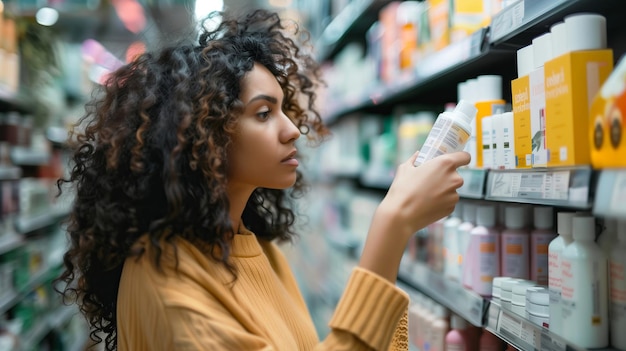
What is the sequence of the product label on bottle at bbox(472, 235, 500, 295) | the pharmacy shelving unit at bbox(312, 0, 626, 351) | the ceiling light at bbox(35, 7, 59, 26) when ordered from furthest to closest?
the ceiling light at bbox(35, 7, 59, 26) → the product label on bottle at bbox(472, 235, 500, 295) → the pharmacy shelving unit at bbox(312, 0, 626, 351)

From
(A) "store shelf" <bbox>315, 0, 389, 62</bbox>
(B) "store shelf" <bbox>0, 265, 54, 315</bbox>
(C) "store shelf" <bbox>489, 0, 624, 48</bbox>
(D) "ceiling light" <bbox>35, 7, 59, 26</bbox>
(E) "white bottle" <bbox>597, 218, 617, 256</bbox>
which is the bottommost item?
(B) "store shelf" <bbox>0, 265, 54, 315</bbox>

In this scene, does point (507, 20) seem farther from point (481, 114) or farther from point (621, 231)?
point (621, 231)

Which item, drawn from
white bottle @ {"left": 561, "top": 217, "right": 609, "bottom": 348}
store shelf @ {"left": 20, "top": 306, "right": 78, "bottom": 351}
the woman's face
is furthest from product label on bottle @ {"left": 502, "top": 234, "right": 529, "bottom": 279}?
store shelf @ {"left": 20, "top": 306, "right": 78, "bottom": 351}

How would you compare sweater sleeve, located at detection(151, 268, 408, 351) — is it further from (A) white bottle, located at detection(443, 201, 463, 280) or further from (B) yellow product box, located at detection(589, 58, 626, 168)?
(A) white bottle, located at detection(443, 201, 463, 280)

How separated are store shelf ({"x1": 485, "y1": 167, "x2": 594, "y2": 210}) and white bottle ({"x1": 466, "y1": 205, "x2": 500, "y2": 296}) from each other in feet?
0.49

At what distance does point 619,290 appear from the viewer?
1.02 m

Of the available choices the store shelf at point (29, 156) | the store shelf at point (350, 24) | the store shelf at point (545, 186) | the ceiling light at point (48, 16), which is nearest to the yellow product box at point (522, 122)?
the store shelf at point (545, 186)

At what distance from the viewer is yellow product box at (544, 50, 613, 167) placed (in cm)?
101

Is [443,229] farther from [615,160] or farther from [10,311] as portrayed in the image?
[10,311]

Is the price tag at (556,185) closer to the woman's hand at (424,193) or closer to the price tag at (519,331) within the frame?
the woman's hand at (424,193)

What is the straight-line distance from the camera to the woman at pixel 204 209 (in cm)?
110

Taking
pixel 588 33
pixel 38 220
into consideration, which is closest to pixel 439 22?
pixel 588 33

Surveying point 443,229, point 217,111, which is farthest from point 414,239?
point 217,111

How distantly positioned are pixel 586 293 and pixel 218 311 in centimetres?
67
